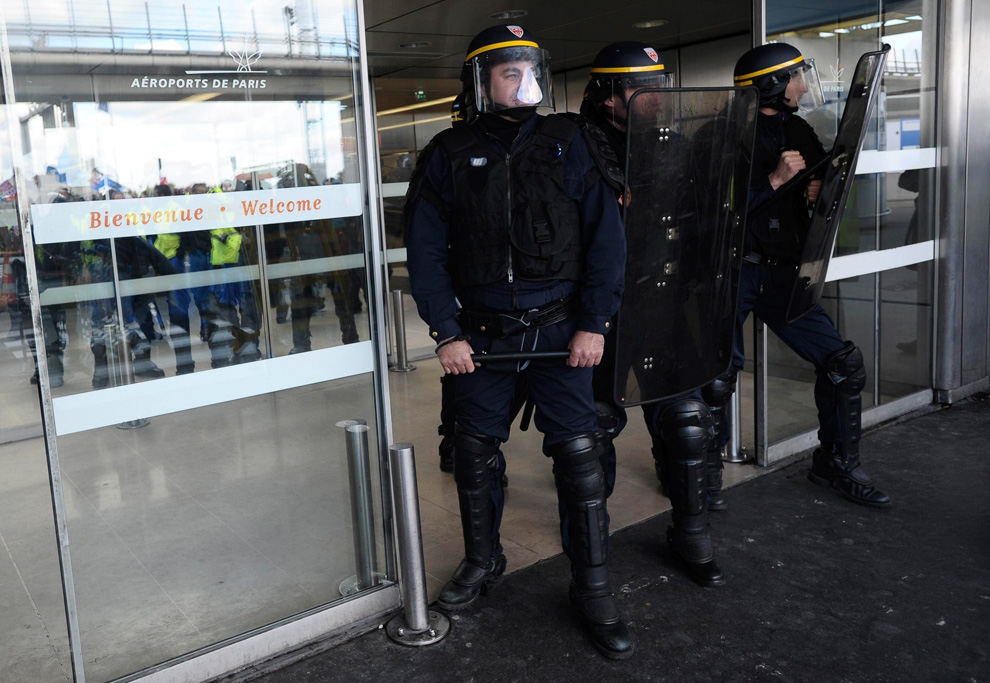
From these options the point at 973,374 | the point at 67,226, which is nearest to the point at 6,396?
the point at 67,226

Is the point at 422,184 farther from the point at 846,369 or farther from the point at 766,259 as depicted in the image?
the point at 846,369

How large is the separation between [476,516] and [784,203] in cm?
168

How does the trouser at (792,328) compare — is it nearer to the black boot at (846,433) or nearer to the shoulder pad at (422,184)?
the black boot at (846,433)

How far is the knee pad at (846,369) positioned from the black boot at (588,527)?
54.5 inches

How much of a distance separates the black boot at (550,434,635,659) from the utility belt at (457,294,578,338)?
349 mm

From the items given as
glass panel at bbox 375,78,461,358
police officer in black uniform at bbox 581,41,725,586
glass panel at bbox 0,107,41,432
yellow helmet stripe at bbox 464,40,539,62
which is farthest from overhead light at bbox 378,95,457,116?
yellow helmet stripe at bbox 464,40,539,62

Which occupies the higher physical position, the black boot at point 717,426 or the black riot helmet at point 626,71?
the black riot helmet at point 626,71

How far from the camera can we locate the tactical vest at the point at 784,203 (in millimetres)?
3254

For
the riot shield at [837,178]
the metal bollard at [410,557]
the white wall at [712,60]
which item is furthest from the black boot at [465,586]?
the white wall at [712,60]

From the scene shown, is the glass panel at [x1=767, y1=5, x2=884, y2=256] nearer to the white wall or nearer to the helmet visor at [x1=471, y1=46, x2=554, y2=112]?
the helmet visor at [x1=471, y1=46, x2=554, y2=112]

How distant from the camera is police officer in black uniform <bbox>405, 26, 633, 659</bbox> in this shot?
7.98 feet

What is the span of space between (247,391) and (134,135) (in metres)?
0.72

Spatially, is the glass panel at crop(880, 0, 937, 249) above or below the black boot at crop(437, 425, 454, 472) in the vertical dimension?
above

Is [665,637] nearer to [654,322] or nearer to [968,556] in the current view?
[654,322]
